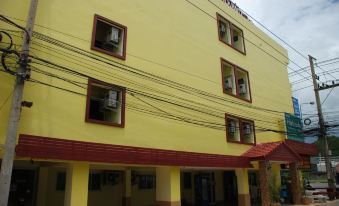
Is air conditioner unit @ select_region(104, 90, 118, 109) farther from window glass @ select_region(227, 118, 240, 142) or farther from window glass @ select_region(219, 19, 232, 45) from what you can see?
window glass @ select_region(219, 19, 232, 45)

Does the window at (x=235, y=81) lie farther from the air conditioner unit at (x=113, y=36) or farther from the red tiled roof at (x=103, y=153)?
the air conditioner unit at (x=113, y=36)

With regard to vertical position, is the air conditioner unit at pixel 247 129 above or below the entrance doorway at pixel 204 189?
above

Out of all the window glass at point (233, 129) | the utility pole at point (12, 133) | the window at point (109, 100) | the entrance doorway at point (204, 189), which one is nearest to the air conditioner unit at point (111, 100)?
the window at point (109, 100)

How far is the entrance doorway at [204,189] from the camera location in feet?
74.1

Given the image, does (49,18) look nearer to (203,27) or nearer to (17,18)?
(17,18)

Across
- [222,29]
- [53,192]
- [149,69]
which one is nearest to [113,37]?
[149,69]

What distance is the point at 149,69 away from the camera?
15.5m

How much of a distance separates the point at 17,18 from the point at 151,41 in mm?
6344

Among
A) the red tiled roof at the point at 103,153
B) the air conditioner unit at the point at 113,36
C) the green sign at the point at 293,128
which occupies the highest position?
the air conditioner unit at the point at 113,36

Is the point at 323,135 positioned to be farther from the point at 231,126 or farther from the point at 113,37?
the point at 113,37

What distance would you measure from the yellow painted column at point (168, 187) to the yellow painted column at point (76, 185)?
4287mm

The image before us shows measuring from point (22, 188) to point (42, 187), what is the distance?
34.2 inches

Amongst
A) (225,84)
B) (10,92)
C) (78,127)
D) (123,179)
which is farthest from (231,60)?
(10,92)

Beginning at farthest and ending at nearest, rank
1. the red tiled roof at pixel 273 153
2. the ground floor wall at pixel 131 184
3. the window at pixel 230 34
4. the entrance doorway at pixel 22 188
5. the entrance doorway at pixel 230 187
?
the entrance doorway at pixel 230 187, the window at pixel 230 34, the red tiled roof at pixel 273 153, the entrance doorway at pixel 22 188, the ground floor wall at pixel 131 184
